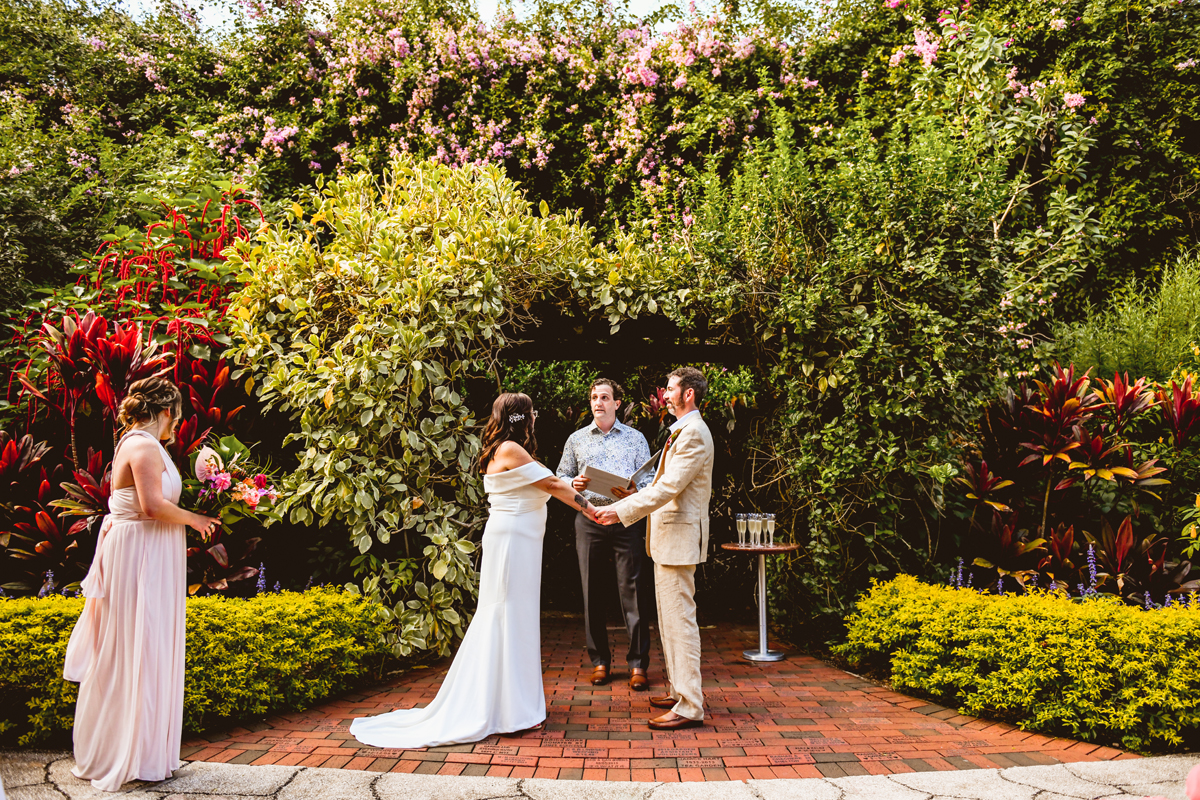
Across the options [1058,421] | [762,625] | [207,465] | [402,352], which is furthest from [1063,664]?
A: [207,465]

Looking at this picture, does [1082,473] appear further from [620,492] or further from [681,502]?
[620,492]

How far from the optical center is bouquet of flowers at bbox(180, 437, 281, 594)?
4359mm

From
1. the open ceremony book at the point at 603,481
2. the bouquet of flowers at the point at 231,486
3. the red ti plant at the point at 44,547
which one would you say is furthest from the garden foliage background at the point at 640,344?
the open ceremony book at the point at 603,481

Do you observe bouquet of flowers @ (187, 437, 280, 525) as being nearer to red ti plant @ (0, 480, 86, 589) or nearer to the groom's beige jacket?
red ti plant @ (0, 480, 86, 589)

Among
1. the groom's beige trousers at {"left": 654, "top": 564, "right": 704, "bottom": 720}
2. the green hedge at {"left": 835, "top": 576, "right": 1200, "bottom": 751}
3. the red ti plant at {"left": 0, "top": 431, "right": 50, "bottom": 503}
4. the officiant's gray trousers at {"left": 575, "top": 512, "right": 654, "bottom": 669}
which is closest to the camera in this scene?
the green hedge at {"left": 835, "top": 576, "right": 1200, "bottom": 751}

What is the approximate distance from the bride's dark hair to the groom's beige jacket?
2.22 ft

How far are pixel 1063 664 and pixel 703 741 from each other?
1.85 m

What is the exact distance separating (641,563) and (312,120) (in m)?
8.72

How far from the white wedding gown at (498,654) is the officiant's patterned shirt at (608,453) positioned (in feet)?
3.27

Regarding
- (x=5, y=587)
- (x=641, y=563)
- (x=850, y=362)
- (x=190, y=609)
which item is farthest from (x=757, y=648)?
(x=5, y=587)

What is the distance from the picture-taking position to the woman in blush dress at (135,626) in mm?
3160

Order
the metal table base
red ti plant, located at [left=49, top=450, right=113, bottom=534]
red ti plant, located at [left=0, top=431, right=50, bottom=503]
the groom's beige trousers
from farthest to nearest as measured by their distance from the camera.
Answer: the metal table base → red ti plant, located at [left=0, top=431, right=50, bottom=503] → red ti plant, located at [left=49, top=450, right=113, bottom=534] → the groom's beige trousers

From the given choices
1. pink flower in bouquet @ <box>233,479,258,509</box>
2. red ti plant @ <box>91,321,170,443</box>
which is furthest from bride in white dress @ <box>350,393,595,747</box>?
red ti plant @ <box>91,321,170,443</box>

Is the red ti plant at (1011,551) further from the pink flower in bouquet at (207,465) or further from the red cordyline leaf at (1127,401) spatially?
the pink flower in bouquet at (207,465)
